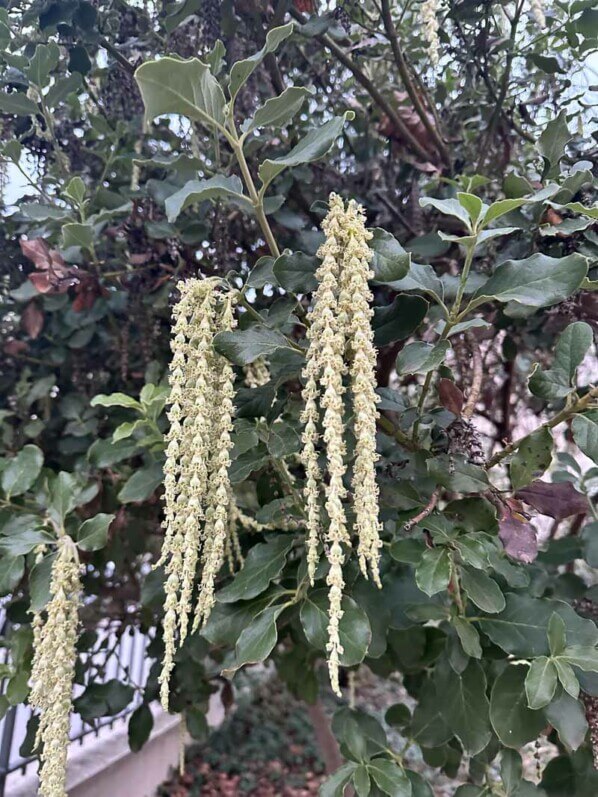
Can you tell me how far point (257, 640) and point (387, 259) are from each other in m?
0.57

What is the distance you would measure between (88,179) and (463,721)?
1.62m

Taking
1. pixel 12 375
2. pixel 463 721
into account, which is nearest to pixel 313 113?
pixel 12 375

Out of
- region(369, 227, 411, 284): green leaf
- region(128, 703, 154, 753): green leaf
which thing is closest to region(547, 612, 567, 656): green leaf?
region(369, 227, 411, 284): green leaf

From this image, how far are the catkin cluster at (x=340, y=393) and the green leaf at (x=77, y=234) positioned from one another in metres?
0.62

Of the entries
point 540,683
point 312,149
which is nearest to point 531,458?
point 540,683

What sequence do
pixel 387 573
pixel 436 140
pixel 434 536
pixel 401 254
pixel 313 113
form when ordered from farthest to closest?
pixel 313 113 → pixel 436 140 → pixel 387 573 → pixel 434 536 → pixel 401 254

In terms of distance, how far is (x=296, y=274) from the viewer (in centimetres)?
83

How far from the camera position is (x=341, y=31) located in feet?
4.12

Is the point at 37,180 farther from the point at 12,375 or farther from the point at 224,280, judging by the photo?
the point at 224,280

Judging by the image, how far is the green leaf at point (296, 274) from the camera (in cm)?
82

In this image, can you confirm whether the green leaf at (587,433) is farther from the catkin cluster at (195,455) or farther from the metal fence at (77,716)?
the metal fence at (77,716)

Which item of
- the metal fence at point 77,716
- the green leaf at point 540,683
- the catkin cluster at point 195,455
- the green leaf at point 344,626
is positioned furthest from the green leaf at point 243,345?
the metal fence at point 77,716

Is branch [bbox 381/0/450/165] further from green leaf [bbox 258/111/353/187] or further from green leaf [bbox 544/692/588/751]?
green leaf [bbox 544/692/588/751]

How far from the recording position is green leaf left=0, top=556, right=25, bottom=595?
1.08m
